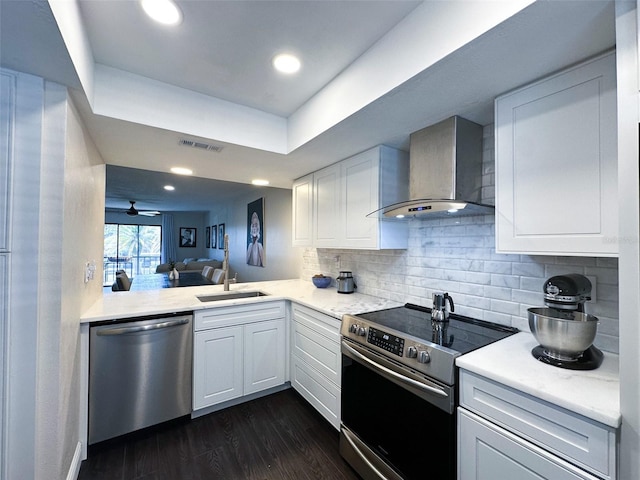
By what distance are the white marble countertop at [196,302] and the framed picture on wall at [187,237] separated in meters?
8.29

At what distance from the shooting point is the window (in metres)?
9.27

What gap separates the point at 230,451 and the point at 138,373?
32.5 inches

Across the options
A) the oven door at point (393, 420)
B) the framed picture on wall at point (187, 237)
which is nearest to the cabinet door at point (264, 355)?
the oven door at point (393, 420)

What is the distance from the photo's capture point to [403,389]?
4.54ft

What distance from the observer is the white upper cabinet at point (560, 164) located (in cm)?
105

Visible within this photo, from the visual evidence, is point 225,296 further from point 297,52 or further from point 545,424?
point 545,424

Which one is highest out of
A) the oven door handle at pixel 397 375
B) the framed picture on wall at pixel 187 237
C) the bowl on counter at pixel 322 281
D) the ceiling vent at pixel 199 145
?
the ceiling vent at pixel 199 145

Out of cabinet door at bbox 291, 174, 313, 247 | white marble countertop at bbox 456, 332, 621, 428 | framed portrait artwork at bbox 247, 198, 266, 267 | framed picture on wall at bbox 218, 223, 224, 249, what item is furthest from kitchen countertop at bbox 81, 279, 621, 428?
framed picture on wall at bbox 218, 223, 224, 249

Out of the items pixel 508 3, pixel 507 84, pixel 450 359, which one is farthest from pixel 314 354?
pixel 508 3

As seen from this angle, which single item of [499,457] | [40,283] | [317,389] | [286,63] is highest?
[286,63]

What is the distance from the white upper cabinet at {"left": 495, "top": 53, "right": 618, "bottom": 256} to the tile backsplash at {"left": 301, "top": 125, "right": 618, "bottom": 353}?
31 cm

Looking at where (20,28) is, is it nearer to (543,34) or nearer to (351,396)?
(543,34)

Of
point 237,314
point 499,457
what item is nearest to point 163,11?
point 237,314

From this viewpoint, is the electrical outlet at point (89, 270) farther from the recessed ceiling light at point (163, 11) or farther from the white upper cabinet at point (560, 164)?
the white upper cabinet at point (560, 164)
